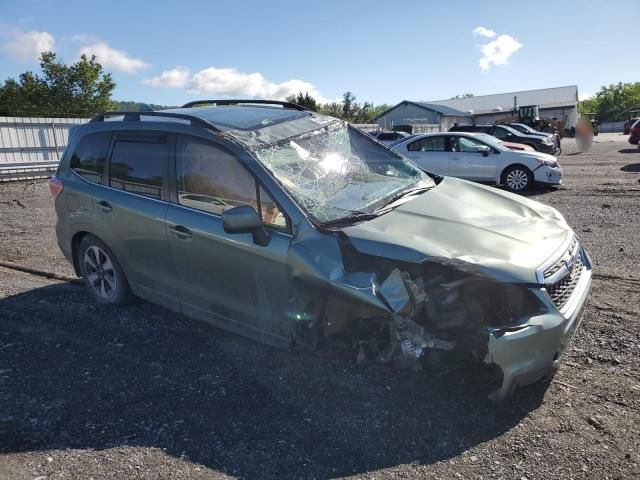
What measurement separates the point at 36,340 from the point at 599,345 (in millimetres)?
4671

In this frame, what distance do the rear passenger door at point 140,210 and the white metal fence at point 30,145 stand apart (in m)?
12.3

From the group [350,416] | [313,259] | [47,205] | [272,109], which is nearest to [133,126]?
[272,109]

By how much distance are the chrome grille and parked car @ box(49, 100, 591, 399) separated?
1 cm

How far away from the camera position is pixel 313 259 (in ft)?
10.7

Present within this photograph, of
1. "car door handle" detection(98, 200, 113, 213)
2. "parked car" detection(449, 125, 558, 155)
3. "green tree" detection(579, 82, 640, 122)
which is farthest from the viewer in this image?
"green tree" detection(579, 82, 640, 122)

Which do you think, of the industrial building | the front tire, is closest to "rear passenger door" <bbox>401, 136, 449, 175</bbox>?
the front tire

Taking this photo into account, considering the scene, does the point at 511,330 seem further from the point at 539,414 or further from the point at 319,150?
the point at 319,150

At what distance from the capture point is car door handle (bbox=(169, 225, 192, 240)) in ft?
12.7

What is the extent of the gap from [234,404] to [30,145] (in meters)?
16.6

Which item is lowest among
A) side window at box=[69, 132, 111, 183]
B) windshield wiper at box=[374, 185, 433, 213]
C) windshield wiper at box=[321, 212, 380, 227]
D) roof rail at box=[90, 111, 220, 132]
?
windshield wiper at box=[321, 212, 380, 227]

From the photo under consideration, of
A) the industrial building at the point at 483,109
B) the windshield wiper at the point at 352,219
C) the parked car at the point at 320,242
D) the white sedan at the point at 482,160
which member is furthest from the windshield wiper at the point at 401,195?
the industrial building at the point at 483,109

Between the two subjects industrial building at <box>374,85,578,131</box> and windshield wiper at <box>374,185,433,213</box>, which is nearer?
windshield wiper at <box>374,185,433,213</box>

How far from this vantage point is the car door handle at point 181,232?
386 cm

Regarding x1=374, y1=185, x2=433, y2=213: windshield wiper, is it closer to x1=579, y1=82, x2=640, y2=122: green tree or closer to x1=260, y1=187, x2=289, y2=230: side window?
x1=260, y1=187, x2=289, y2=230: side window
